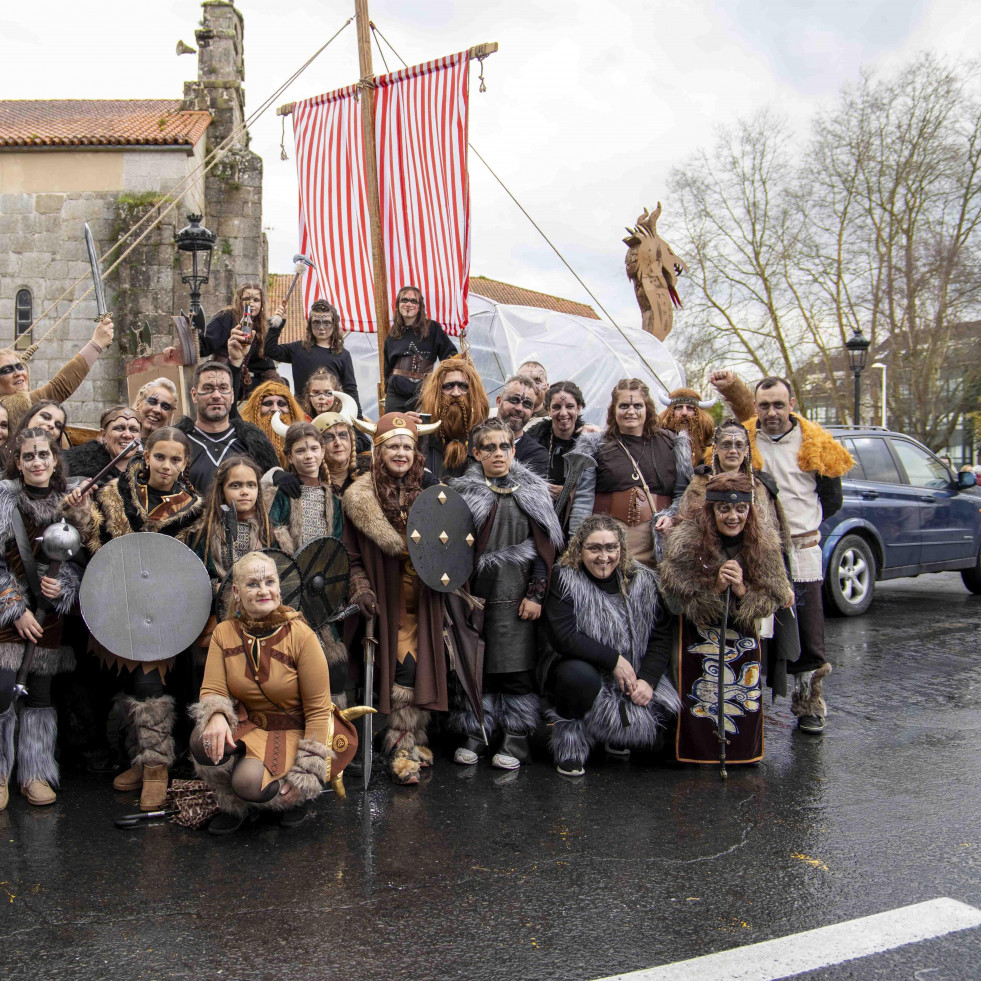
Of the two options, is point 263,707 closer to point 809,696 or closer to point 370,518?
point 370,518

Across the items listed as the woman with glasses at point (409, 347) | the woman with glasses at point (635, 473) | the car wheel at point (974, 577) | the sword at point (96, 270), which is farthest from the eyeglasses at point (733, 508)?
the car wheel at point (974, 577)

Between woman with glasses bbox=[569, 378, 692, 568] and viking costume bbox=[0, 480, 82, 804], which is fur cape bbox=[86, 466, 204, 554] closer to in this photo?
viking costume bbox=[0, 480, 82, 804]

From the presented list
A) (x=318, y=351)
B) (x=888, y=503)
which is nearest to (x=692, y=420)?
(x=318, y=351)

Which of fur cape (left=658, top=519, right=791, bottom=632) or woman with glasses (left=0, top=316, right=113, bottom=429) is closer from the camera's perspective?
fur cape (left=658, top=519, right=791, bottom=632)

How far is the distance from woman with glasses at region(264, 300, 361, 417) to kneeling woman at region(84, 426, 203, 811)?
2.06 metres

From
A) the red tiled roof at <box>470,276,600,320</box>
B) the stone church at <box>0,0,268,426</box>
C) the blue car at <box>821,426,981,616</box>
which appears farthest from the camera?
the red tiled roof at <box>470,276,600,320</box>

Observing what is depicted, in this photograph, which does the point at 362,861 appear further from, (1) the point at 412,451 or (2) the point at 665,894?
(1) the point at 412,451

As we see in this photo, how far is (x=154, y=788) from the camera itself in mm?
4223

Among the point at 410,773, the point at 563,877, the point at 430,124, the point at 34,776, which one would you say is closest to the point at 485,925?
the point at 563,877

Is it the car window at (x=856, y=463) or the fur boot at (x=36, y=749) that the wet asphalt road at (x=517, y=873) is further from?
the car window at (x=856, y=463)

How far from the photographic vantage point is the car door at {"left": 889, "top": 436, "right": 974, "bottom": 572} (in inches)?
382

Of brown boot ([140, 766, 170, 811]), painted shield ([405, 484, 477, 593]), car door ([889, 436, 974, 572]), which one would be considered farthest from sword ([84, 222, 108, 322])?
car door ([889, 436, 974, 572])

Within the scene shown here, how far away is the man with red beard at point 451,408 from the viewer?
5410 millimetres

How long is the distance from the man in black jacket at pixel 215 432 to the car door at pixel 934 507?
23.1ft
